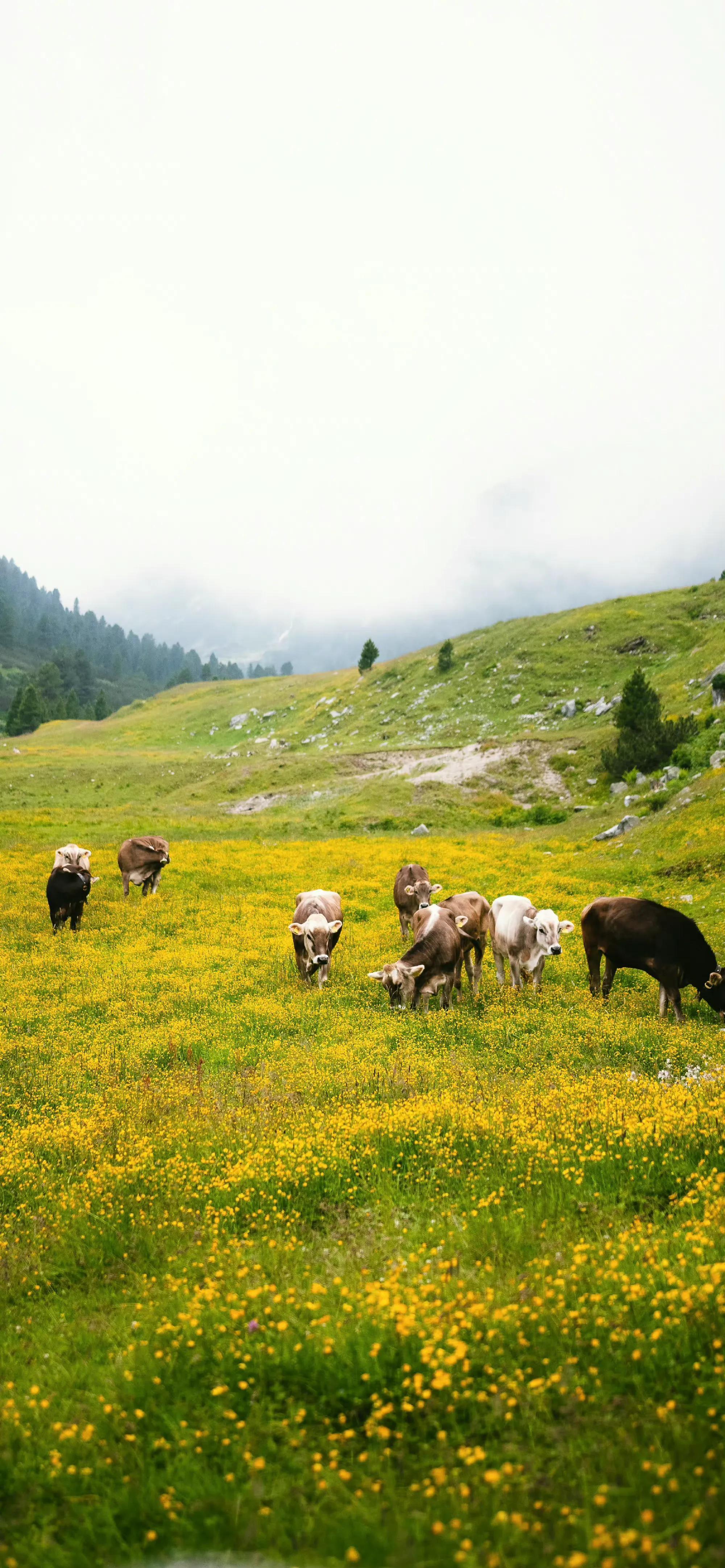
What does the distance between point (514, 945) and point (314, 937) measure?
450 cm

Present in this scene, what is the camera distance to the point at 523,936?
50.1 ft

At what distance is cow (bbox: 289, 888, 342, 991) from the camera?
50.8ft

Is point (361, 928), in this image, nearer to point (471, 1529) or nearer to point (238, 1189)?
point (238, 1189)

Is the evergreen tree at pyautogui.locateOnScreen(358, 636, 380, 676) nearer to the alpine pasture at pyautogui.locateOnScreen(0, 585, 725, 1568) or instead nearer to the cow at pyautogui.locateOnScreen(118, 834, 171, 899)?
the cow at pyautogui.locateOnScreen(118, 834, 171, 899)

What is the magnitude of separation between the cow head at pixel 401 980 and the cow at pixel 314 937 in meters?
1.67

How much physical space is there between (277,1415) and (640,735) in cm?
3820

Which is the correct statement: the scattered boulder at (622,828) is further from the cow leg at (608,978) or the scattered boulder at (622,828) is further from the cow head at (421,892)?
the cow leg at (608,978)

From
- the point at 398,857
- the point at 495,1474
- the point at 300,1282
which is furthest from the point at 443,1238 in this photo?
the point at 398,857

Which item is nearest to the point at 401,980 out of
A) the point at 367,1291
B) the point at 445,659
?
the point at 367,1291

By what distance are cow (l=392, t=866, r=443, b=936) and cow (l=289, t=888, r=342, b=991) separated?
284cm

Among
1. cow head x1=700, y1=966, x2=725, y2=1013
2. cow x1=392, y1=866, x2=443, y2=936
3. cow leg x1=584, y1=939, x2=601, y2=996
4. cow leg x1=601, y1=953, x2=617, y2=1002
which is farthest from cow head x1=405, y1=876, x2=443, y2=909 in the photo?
cow head x1=700, y1=966, x2=725, y2=1013

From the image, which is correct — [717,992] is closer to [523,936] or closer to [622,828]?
[523,936]

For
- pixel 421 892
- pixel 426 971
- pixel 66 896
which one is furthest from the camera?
pixel 66 896

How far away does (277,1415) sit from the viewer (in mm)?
4398
